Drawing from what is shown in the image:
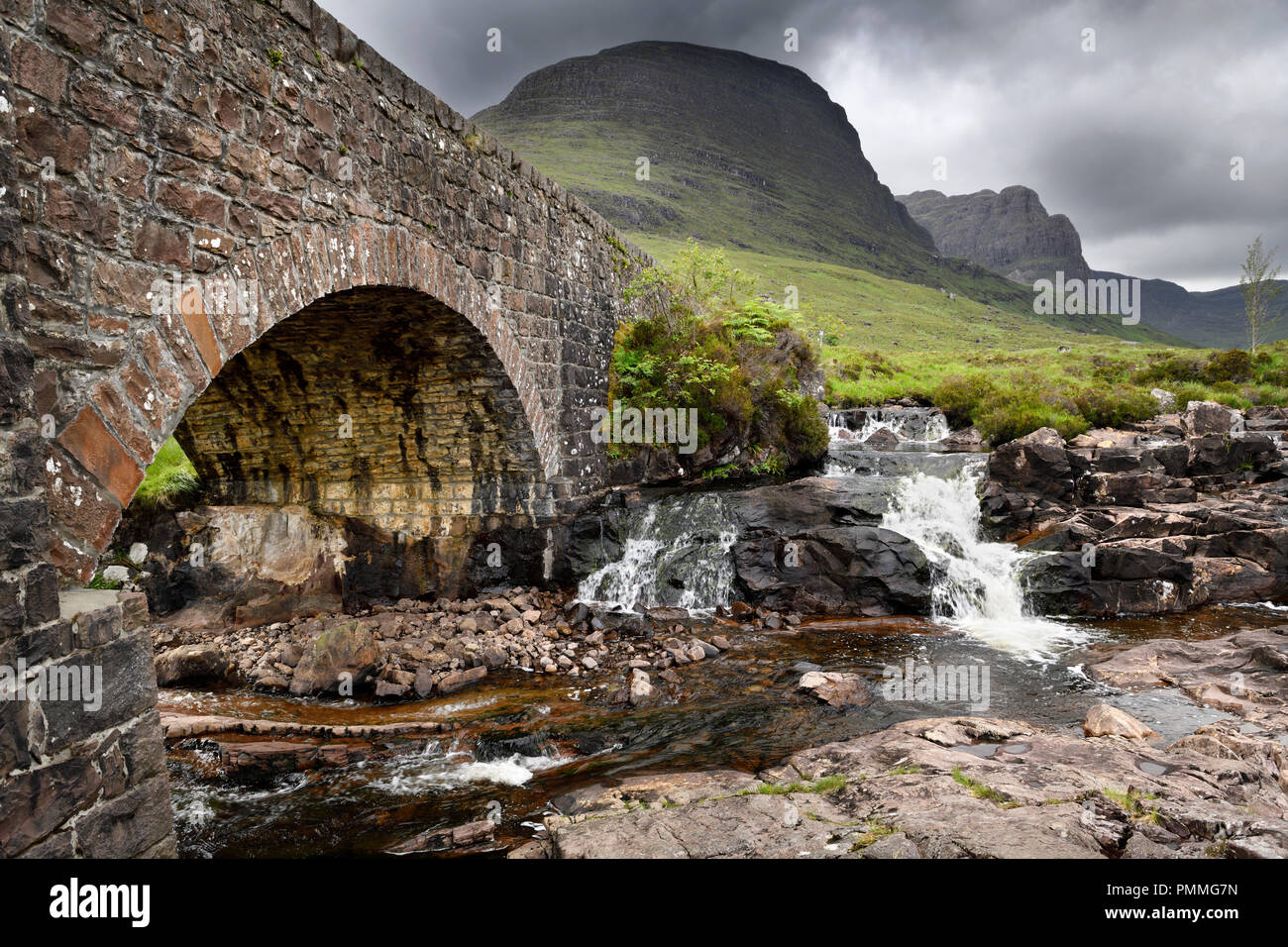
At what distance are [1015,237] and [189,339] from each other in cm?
21204

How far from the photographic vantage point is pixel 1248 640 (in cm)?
741

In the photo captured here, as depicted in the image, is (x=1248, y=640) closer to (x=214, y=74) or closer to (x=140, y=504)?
(x=214, y=74)

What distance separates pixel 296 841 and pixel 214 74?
5.55m

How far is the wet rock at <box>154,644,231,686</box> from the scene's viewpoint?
8.38 meters

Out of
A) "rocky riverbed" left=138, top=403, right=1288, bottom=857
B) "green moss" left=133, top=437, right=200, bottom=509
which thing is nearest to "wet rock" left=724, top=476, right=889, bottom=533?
"rocky riverbed" left=138, top=403, right=1288, bottom=857

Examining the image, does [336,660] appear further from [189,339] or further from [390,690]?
[189,339]

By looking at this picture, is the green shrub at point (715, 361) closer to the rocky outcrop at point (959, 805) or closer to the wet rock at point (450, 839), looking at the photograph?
the rocky outcrop at point (959, 805)

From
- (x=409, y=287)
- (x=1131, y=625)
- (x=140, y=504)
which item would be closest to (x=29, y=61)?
(x=409, y=287)

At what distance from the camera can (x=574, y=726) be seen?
22.1 feet

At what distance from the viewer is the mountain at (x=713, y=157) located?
80.4m

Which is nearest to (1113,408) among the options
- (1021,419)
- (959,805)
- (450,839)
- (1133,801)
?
(1021,419)

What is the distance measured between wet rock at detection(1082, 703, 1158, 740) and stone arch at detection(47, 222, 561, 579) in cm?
718

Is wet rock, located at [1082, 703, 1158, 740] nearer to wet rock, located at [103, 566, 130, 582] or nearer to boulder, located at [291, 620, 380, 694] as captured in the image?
boulder, located at [291, 620, 380, 694]

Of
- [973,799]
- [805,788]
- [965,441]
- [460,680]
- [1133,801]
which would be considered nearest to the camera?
[1133,801]
